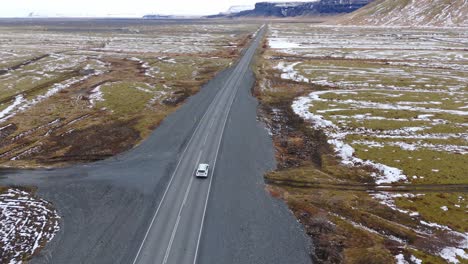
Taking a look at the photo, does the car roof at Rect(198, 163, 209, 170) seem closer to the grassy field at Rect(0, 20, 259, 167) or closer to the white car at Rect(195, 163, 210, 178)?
the white car at Rect(195, 163, 210, 178)

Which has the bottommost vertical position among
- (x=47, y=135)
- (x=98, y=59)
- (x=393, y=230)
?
(x=393, y=230)

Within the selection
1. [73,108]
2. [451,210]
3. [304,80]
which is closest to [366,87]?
[304,80]

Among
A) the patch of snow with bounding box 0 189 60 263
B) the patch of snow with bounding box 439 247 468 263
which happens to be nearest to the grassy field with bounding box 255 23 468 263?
the patch of snow with bounding box 439 247 468 263

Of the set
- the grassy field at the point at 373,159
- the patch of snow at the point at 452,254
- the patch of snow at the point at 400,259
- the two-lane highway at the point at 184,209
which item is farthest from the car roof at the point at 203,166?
the patch of snow at the point at 452,254

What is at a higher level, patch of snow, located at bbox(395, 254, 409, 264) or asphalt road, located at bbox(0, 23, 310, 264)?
asphalt road, located at bbox(0, 23, 310, 264)

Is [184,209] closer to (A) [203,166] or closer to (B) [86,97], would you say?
(A) [203,166]

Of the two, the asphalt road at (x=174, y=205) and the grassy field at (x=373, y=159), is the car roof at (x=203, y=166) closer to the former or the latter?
the asphalt road at (x=174, y=205)

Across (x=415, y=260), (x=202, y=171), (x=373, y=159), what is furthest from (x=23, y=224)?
(x=373, y=159)

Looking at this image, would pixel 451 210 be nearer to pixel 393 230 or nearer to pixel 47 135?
pixel 393 230
